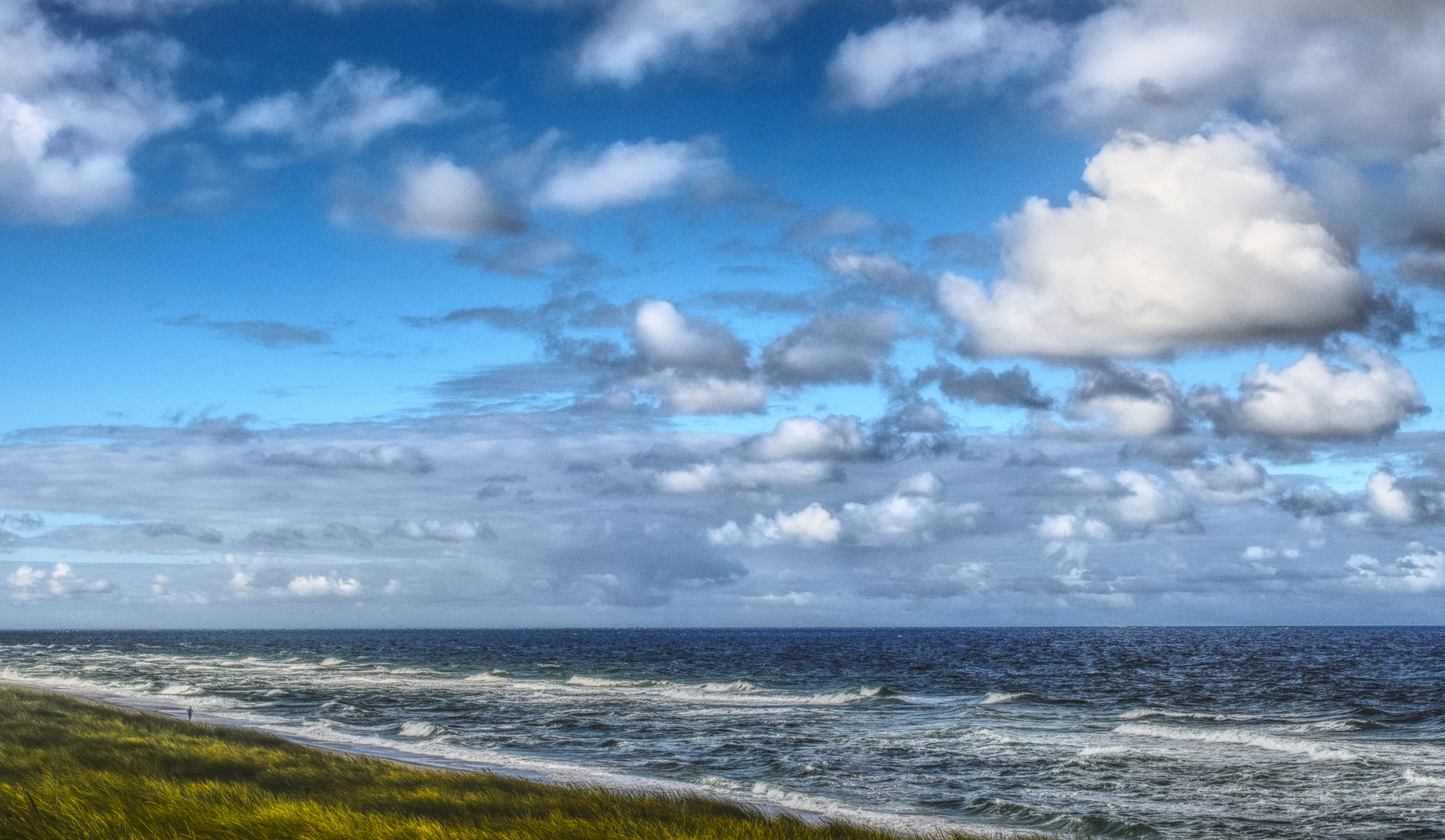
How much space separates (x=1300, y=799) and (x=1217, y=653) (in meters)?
110

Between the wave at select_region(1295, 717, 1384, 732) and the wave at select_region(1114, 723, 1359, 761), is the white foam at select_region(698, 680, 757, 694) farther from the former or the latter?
the wave at select_region(1295, 717, 1384, 732)

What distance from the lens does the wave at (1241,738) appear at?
105 feet

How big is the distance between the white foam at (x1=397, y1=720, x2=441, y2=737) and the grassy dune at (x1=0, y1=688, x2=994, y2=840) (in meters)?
8.89

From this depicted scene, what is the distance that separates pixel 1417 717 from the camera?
1719 inches

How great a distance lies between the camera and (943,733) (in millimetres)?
37750

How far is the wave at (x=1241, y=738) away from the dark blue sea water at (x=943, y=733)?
0.16m

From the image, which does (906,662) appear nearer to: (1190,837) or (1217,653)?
(1217,653)

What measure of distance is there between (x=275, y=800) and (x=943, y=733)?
27.5 meters

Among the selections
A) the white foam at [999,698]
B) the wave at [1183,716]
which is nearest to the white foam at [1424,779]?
the wave at [1183,716]

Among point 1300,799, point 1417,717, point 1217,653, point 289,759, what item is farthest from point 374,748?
point 1217,653

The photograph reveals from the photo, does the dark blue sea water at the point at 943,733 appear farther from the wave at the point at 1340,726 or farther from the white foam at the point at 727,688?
the white foam at the point at 727,688

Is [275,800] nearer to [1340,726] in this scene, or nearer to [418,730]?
[418,730]

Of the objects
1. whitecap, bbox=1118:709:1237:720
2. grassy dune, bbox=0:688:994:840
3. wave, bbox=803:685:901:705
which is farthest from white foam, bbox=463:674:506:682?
whitecap, bbox=1118:709:1237:720

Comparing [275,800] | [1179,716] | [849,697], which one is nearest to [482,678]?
[849,697]
